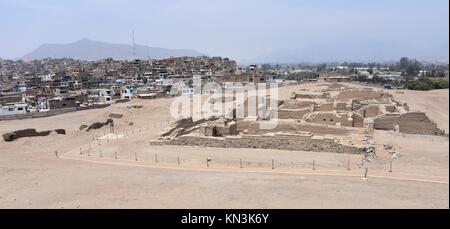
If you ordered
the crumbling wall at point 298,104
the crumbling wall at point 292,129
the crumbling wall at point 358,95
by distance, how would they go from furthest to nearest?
the crumbling wall at point 358,95 → the crumbling wall at point 298,104 → the crumbling wall at point 292,129

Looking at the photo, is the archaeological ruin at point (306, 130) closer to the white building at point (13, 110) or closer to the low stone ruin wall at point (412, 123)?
the low stone ruin wall at point (412, 123)

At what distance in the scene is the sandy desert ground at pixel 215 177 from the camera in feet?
38.4

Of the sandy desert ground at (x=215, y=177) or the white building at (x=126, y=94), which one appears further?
the white building at (x=126, y=94)

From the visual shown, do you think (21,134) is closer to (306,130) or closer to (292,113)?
(292,113)

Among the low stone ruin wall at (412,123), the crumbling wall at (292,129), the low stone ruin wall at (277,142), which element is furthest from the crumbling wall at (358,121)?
the low stone ruin wall at (277,142)

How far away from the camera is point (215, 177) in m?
14.3

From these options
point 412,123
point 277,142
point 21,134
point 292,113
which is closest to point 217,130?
point 277,142

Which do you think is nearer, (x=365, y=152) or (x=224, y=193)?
(x=224, y=193)

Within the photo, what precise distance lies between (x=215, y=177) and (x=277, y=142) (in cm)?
510

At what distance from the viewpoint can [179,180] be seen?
551 inches

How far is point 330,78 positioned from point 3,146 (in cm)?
5802

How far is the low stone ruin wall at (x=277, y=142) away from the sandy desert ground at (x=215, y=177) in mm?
469
